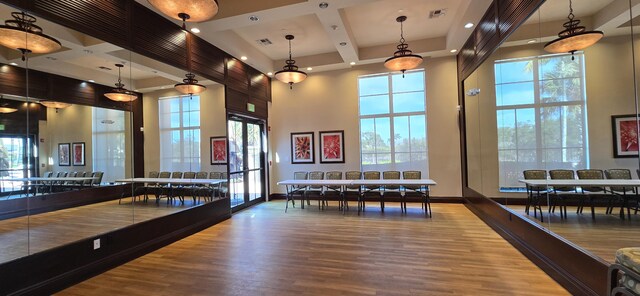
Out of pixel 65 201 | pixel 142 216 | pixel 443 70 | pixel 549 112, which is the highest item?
pixel 443 70

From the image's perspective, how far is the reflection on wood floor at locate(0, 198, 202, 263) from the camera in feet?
8.70

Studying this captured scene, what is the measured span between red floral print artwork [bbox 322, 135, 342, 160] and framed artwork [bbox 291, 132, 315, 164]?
0.38m

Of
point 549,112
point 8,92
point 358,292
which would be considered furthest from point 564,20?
point 8,92

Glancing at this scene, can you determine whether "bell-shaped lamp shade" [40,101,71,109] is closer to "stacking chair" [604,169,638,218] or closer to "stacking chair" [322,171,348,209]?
"stacking chair" [322,171,348,209]

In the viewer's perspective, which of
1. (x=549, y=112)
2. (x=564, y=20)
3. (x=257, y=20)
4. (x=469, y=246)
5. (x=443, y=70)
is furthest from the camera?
(x=443, y=70)

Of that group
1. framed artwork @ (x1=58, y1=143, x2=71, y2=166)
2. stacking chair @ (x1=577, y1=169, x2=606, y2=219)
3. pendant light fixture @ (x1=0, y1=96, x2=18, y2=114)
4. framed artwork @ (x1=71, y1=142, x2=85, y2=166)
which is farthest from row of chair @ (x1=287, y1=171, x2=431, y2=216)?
pendant light fixture @ (x1=0, y1=96, x2=18, y2=114)

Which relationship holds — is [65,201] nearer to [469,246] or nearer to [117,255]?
[117,255]

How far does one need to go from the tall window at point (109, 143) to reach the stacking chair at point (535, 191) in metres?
5.52

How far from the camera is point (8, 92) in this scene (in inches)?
104

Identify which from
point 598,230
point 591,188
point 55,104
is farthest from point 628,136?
point 55,104

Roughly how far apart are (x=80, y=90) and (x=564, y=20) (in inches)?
219

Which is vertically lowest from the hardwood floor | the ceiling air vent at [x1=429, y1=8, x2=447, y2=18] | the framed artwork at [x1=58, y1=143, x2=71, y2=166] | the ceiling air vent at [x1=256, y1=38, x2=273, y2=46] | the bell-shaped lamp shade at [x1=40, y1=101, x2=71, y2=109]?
the hardwood floor

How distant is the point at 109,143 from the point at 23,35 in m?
1.54

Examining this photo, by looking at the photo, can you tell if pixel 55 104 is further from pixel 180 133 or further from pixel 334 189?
pixel 334 189
